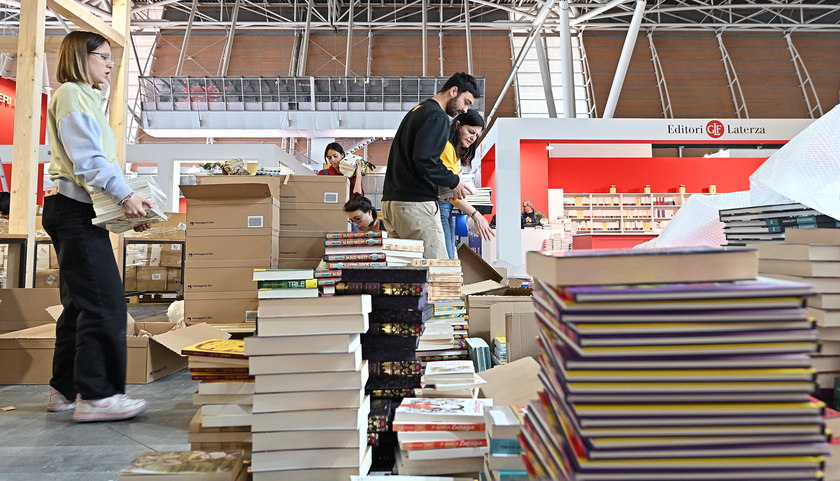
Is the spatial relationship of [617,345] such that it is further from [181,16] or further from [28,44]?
[181,16]

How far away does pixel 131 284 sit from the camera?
6.79m

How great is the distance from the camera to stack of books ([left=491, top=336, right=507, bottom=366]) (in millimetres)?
2424

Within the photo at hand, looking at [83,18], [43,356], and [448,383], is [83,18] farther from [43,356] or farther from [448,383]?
[448,383]

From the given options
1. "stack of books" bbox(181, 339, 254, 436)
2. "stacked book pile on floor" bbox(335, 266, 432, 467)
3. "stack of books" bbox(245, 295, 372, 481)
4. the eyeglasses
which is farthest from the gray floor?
the eyeglasses

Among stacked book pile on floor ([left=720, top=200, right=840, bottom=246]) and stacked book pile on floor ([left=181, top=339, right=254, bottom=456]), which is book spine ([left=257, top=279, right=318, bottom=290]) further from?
stacked book pile on floor ([left=720, top=200, right=840, bottom=246])

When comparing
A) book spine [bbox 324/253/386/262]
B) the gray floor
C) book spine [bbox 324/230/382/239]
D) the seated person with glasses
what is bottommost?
the gray floor

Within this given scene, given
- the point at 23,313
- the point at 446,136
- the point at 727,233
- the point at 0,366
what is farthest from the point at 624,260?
the point at 23,313

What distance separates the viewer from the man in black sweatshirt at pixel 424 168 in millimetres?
2461

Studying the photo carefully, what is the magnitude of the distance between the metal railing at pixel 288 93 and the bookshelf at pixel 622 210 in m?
3.56

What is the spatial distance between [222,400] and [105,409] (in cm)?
74

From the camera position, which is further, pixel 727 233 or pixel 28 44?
pixel 28 44

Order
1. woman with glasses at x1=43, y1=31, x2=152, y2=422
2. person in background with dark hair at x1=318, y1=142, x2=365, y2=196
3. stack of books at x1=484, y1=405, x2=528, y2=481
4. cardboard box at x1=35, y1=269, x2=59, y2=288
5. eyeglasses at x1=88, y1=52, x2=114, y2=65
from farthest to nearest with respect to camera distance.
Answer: cardboard box at x1=35, y1=269, x2=59, y2=288 < person in background with dark hair at x1=318, y1=142, x2=365, y2=196 < eyeglasses at x1=88, y1=52, x2=114, y2=65 < woman with glasses at x1=43, y1=31, x2=152, y2=422 < stack of books at x1=484, y1=405, x2=528, y2=481

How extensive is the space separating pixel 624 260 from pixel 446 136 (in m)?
1.88

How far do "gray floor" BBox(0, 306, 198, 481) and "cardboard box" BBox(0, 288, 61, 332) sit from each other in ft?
2.41
